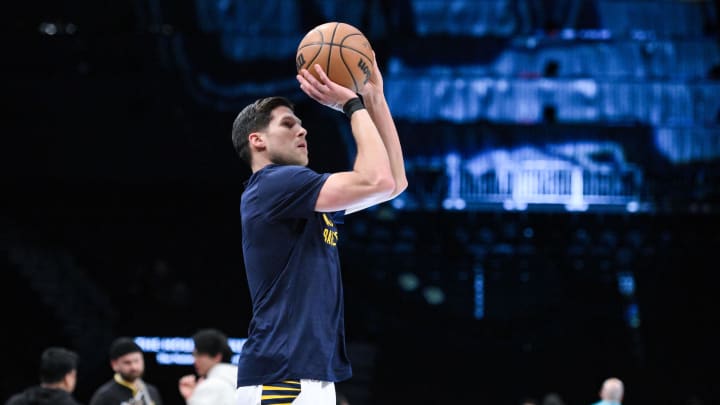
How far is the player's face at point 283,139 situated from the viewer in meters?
3.22

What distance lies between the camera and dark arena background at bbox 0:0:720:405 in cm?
1442

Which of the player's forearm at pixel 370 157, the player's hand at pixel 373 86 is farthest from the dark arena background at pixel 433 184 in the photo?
the player's forearm at pixel 370 157

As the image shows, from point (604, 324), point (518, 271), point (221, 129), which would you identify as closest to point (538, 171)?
point (518, 271)

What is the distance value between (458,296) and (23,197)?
7.49 m

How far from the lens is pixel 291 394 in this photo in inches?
115

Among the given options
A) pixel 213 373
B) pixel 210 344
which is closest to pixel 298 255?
pixel 213 373

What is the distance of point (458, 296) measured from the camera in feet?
49.0

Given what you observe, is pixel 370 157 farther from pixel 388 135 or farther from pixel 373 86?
pixel 373 86

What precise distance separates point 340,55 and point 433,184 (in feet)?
36.5

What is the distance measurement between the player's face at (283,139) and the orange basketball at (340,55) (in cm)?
20

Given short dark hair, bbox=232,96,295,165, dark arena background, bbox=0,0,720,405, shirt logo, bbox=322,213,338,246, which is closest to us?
shirt logo, bbox=322,213,338,246

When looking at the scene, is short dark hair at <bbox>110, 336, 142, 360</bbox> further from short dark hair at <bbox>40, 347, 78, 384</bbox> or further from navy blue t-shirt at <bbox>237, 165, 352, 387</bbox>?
navy blue t-shirt at <bbox>237, 165, 352, 387</bbox>

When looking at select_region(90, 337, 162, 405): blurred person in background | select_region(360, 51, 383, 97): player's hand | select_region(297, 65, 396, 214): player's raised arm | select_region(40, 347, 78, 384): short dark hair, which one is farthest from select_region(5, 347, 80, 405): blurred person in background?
select_region(297, 65, 396, 214): player's raised arm

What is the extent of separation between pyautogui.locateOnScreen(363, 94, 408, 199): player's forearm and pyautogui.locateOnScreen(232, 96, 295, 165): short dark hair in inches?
12.4
